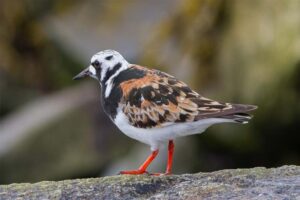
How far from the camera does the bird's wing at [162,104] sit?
6.74 metres

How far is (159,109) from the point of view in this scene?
6844 millimetres

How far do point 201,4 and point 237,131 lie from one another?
3.00 meters

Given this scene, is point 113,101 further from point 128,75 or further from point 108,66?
point 108,66

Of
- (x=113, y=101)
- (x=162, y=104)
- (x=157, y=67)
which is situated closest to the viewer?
(x=162, y=104)

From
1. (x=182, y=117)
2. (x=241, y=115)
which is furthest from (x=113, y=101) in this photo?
(x=241, y=115)

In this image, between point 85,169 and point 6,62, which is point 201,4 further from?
point 6,62

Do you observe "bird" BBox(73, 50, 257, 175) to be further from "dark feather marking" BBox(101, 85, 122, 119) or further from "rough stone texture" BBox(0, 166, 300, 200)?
"rough stone texture" BBox(0, 166, 300, 200)

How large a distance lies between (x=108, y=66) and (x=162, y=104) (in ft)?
2.38

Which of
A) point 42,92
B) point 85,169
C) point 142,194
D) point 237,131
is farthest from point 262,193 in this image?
point 42,92

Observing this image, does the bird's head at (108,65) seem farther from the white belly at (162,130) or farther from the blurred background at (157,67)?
the blurred background at (157,67)

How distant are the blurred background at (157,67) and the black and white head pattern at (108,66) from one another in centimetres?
431

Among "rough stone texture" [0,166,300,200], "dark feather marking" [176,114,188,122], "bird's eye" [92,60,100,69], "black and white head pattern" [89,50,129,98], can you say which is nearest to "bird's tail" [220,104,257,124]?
"dark feather marking" [176,114,188,122]

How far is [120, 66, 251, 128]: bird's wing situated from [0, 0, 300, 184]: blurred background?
4.70m

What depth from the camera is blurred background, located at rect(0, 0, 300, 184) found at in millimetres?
11758
